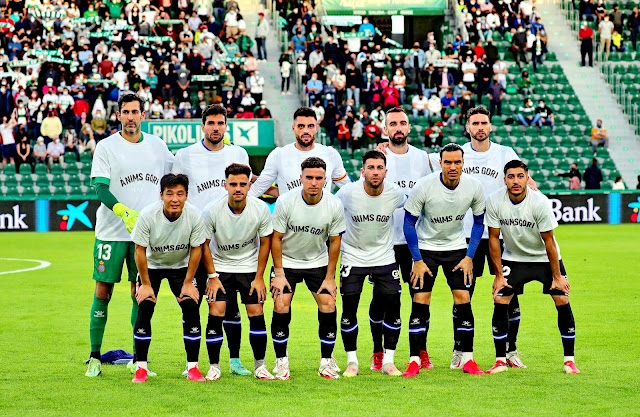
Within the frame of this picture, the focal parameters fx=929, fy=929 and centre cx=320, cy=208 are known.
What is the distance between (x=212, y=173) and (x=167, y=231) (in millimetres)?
875

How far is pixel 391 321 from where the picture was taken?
845 centimetres

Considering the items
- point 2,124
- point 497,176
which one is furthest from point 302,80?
point 497,176

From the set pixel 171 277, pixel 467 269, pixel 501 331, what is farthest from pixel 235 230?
pixel 501 331

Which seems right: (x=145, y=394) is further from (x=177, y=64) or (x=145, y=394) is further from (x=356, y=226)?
(x=177, y=64)

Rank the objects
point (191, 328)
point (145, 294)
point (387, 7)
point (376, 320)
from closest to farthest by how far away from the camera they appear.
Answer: point (145, 294) < point (191, 328) < point (376, 320) < point (387, 7)

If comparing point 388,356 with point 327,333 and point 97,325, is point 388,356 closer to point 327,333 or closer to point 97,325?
point 327,333

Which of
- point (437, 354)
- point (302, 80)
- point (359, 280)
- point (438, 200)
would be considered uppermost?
point (302, 80)

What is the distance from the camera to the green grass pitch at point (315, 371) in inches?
278

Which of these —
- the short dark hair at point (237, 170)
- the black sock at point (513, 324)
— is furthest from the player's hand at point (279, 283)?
the black sock at point (513, 324)

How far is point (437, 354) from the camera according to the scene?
9.40m

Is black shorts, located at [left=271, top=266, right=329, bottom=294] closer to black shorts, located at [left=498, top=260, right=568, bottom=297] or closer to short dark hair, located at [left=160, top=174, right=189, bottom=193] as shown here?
short dark hair, located at [left=160, top=174, right=189, bottom=193]

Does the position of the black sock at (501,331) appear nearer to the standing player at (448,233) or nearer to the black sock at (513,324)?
the standing player at (448,233)

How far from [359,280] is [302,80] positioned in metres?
25.6

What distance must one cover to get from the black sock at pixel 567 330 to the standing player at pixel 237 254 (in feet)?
8.77
